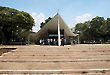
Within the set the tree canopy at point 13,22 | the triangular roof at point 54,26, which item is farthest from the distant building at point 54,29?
the tree canopy at point 13,22

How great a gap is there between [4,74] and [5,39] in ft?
163

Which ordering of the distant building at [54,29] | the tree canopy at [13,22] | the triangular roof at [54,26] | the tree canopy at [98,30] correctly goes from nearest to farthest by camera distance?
the triangular roof at [54,26] → the distant building at [54,29] → the tree canopy at [13,22] → the tree canopy at [98,30]

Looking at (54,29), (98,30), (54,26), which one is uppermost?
(98,30)

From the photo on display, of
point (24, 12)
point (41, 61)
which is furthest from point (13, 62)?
point (24, 12)

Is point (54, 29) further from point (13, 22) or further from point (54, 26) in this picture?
point (13, 22)

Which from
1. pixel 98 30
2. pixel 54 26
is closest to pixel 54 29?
pixel 54 26

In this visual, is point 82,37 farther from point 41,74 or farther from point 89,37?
point 41,74

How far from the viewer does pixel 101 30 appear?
66938 mm

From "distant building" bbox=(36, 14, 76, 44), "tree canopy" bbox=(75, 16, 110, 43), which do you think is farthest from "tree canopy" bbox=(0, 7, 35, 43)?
"tree canopy" bbox=(75, 16, 110, 43)

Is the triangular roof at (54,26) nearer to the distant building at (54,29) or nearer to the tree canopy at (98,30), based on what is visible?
the distant building at (54,29)

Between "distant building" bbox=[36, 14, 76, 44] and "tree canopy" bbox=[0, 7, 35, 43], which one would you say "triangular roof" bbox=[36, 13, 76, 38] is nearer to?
"distant building" bbox=[36, 14, 76, 44]

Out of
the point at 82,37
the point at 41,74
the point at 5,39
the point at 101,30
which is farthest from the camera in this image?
the point at 82,37

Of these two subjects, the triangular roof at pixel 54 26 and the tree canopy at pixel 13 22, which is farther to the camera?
the tree canopy at pixel 13 22

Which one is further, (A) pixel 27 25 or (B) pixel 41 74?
(A) pixel 27 25
